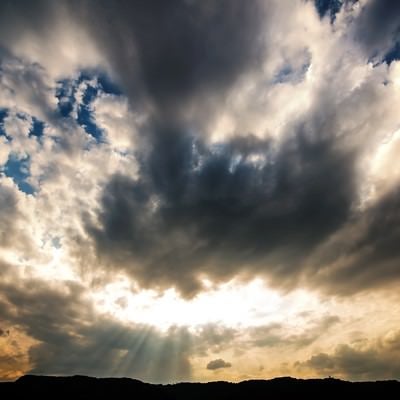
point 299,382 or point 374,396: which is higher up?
point 299,382

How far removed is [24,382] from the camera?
89.6m

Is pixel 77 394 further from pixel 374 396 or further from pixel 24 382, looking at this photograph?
pixel 374 396

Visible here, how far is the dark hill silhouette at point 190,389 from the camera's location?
83.4m

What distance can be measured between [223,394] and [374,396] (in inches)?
1505

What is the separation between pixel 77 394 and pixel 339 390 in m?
65.7

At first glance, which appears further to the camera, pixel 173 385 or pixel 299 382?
pixel 173 385

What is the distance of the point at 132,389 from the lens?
95375 millimetres

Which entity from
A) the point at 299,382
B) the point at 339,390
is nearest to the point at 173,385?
the point at 299,382

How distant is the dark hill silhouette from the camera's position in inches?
3282

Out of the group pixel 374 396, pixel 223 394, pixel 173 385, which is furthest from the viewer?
pixel 173 385

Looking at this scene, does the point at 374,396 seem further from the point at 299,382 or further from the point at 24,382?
the point at 24,382

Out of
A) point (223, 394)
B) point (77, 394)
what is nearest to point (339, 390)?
point (223, 394)

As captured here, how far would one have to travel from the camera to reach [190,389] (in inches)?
3979

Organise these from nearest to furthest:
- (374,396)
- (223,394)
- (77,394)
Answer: (374,396) → (77,394) → (223,394)
